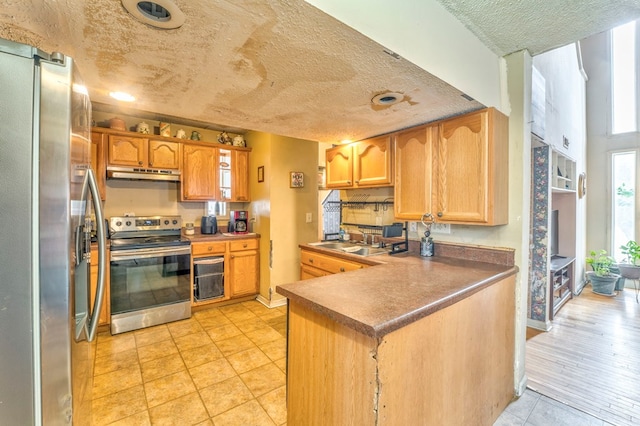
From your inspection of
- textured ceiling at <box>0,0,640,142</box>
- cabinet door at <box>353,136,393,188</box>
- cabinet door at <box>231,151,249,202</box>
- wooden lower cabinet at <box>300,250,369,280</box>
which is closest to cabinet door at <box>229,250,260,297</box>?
cabinet door at <box>231,151,249,202</box>

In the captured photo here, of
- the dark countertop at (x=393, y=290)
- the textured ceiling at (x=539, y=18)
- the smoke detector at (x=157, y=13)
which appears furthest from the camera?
the textured ceiling at (x=539, y=18)

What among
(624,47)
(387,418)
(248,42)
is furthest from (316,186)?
(624,47)

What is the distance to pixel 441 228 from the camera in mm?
2342

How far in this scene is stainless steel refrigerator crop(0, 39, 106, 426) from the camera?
659 mm

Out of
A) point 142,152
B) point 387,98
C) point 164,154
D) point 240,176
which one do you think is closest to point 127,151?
point 142,152

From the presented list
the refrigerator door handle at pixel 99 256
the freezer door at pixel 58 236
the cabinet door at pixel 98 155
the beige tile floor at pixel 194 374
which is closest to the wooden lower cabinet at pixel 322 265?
the beige tile floor at pixel 194 374

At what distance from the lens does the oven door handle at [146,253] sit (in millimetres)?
2859

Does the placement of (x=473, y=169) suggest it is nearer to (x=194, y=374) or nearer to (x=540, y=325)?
(x=540, y=325)

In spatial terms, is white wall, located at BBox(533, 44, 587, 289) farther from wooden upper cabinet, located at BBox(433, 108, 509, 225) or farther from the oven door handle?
the oven door handle

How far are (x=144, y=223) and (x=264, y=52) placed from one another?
9.63 feet

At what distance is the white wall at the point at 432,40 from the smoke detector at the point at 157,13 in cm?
48

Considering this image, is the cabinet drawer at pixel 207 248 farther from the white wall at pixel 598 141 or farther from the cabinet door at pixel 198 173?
the white wall at pixel 598 141

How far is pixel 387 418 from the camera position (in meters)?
1.03

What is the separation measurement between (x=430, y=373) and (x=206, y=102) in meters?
1.90
